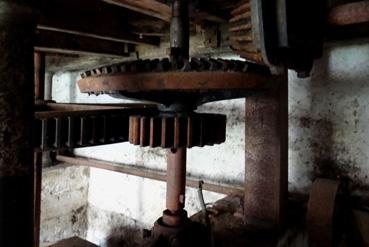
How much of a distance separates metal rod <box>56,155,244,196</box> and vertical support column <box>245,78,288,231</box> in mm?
282

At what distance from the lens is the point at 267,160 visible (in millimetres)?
920

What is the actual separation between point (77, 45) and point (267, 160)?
123 cm

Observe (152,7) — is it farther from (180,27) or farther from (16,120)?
(16,120)

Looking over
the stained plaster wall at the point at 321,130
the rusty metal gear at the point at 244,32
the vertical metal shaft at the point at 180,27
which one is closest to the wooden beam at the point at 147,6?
the vertical metal shaft at the point at 180,27

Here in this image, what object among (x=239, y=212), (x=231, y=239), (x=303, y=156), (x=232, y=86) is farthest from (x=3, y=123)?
(x=303, y=156)

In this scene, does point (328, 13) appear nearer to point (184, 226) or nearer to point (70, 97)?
point (184, 226)

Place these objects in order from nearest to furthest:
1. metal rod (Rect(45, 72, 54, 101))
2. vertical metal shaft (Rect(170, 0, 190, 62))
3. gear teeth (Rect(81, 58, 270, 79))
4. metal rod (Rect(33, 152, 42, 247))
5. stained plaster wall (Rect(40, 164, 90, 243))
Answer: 1. gear teeth (Rect(81, 58, 270, 79))
2. vertical metal shaft (Rect(170, 0, 190, 62))
3. metal rod (Rect(33, 152, 42, 247))
4. stained plaster wall (Rect(40, 164, 90, 243))
5. metal rod (Rect(45, 72, 54, 101))

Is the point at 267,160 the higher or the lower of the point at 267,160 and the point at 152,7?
the lower

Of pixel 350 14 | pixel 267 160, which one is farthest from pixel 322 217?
pixel 350 14

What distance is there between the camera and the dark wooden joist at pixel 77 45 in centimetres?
152

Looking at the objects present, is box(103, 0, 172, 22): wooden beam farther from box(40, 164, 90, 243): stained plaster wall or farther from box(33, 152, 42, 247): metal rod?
box(40, 164, 90, 243): stained plaster wall

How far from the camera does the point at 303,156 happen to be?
1254 mm

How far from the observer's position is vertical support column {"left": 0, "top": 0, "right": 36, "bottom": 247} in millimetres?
404

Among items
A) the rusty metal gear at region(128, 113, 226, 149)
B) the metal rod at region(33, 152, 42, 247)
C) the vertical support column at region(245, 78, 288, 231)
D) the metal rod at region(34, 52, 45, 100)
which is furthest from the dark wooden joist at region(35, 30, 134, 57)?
the vertical support column at region(245, 78, 288, 231)
